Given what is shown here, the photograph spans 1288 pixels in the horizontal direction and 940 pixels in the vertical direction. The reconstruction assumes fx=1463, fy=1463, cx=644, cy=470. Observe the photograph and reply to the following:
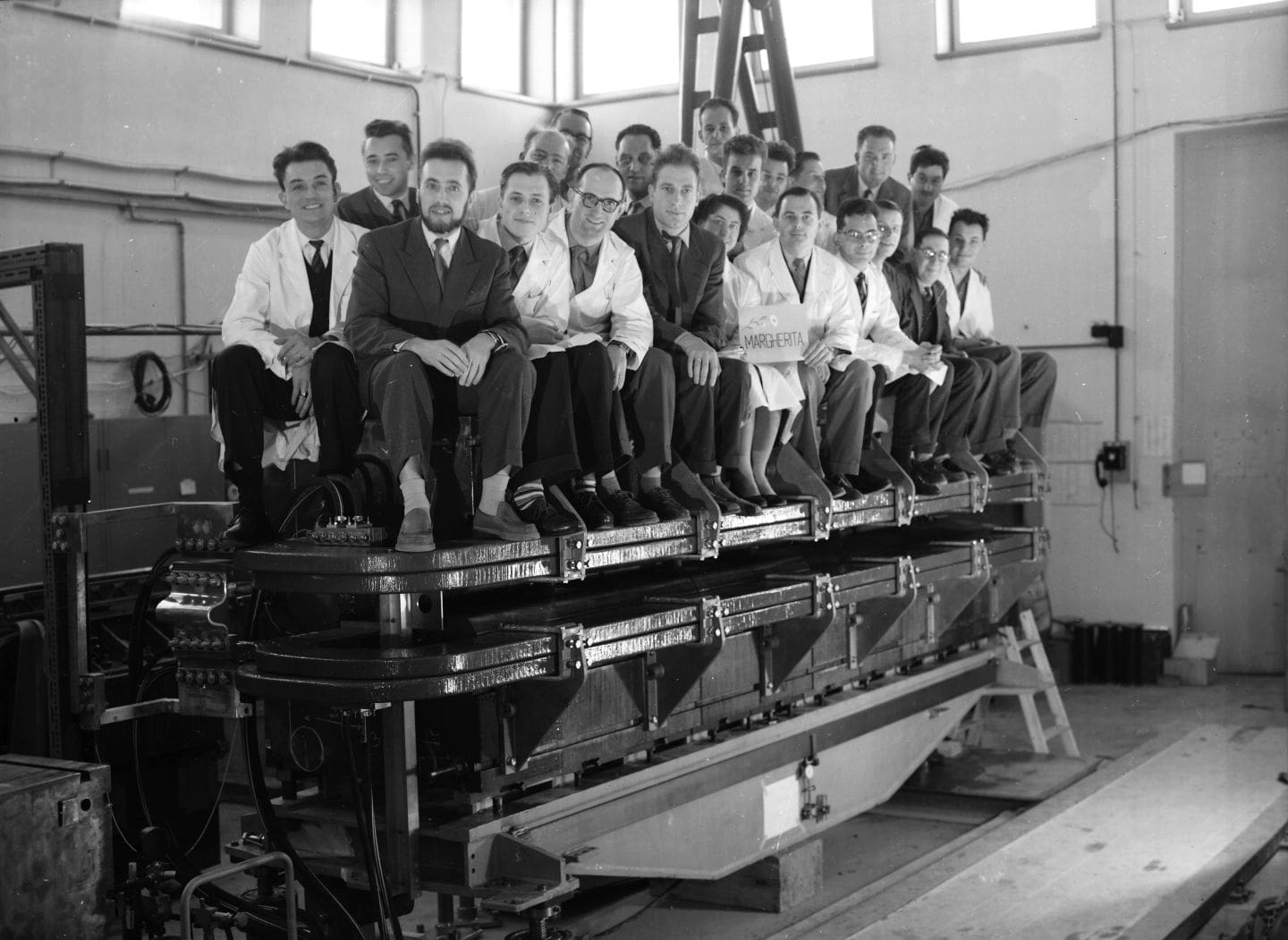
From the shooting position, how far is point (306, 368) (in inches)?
196

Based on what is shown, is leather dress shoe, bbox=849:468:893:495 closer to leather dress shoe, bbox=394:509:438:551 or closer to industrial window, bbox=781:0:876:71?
leather dress shoe, bbox=394:509:438:551

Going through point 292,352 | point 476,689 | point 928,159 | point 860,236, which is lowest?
point 476,689

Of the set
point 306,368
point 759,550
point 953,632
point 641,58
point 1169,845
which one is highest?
point 641,58

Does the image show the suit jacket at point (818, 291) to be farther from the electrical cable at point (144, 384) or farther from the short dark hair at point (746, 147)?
the electrical cable at point (144, 384)

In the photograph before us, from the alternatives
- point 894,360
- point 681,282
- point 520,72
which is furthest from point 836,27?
point 681,282

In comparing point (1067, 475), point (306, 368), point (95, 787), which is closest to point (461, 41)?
point (1067, 475)

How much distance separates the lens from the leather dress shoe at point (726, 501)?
5.92 meters

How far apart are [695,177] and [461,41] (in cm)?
761

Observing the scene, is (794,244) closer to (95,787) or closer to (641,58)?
(95,787)

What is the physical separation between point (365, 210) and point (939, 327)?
3.71 meters

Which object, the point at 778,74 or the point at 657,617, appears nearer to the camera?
the point at 657,617

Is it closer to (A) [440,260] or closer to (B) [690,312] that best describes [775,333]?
(B) [690,312]

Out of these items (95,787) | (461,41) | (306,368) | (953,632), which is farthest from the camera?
(461,41)

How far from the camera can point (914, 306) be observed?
799 centimetres
